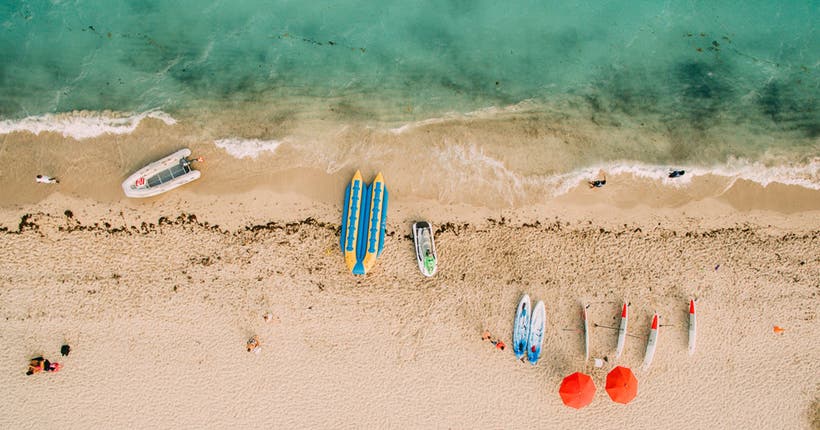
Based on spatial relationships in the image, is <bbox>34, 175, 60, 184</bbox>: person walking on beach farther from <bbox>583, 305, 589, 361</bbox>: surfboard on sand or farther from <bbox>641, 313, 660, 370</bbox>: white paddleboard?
<bbox>641, 313, 660, 370</bbox>: white paddleboard

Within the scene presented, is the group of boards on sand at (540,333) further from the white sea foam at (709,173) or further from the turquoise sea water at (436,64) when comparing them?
the turquoise sea water at (436,64)

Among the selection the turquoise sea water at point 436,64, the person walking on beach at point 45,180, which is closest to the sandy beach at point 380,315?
the person walking on beach at point 45,180

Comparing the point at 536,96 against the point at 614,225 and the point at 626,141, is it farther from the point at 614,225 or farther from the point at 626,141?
the point at 614,225

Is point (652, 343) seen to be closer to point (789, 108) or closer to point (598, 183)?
point (598, 183)

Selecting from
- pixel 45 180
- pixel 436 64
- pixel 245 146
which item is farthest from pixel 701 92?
pixel 45 180

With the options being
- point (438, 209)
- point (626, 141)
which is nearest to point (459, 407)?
point (438, 209)

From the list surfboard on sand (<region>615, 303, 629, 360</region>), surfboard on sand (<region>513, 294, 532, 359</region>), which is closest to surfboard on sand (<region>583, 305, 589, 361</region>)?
surfboard on sand (<region>615, 303, 629, 360</region>)
